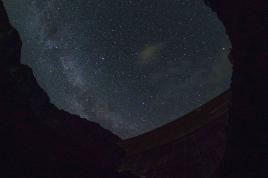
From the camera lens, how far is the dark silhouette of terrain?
5301mm

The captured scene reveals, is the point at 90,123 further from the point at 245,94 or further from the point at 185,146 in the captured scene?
the point at 185,146

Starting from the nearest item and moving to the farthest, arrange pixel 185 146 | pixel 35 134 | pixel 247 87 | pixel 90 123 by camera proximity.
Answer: pixel 35 134 → pixel 247 87 → pixel 90 123 → pixel 185 146

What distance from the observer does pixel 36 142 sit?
5.78 metres

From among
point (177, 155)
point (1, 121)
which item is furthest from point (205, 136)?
point (1, 121)

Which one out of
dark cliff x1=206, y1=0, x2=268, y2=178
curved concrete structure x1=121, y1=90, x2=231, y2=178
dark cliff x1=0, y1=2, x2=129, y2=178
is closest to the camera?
dark cliff x1=0, y1=2, x2=129, y2=178

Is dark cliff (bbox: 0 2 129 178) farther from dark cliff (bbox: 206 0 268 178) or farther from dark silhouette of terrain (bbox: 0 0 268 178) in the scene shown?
dark cliff (bbox: 206 0 268 178)

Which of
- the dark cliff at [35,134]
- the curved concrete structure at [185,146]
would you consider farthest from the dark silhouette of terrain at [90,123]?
the curved concrete structure at [185,146]

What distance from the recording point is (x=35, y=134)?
572 centimetres

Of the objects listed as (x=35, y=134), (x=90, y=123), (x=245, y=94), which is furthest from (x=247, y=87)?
(x=35, y=134)

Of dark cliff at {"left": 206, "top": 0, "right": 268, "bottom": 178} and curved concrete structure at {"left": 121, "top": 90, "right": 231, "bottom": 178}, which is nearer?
dark cliff at {"left": 206, "top": 0, "right": 268, "bottom": 178}

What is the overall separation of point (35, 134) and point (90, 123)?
4.59ft

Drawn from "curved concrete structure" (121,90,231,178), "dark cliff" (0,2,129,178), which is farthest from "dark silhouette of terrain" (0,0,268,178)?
"curved concrete structure" (121,90,231,178)

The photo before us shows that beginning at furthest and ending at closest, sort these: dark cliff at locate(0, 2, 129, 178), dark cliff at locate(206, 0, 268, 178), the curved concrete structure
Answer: the curved concrete structure < dark cliff at locate(206, 0, 268, 178) < dark cliff at locate(0, 2, 129, 178)

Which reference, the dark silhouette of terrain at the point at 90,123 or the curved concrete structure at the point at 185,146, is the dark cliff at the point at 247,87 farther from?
the curved concrete structure at the point at 185,146
